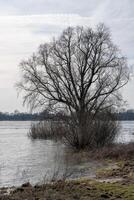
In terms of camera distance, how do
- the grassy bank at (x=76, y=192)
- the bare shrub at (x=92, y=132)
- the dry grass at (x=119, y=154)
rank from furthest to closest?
the bare shrub at (x=92, y=132) → the dry grass at (x=119, y=154) → the grassy bank at (x=76, y=192)

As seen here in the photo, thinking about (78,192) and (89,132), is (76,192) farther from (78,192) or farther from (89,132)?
(89,132)

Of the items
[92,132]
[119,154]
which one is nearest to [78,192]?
[119,154]

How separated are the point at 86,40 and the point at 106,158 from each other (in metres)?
22.5

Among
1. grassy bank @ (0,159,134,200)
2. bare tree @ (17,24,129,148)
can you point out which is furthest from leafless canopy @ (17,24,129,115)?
grassy bank @ (0,159,134,200)

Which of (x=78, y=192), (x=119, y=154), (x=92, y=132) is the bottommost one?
(x=78, y=192)

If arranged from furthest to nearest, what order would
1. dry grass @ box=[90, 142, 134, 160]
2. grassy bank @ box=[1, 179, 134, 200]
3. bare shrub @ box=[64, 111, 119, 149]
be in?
bare shrub @ box=[64, 111, 119, 149], dry grass @ box=[90, 142, 134, 160], grassy bank @ box=[1, 179, 134, 200]

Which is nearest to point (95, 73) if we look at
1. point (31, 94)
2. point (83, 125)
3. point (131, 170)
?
point (31, 94)

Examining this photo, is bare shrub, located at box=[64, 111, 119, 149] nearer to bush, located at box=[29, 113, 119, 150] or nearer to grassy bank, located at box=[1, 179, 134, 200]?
bush, located at box=[29, 113, 119, 150]

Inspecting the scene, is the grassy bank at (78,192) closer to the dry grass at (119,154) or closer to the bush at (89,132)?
the dry grass at (119,154)

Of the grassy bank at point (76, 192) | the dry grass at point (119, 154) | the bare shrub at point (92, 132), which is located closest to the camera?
the grassy bank at point (76, 192)

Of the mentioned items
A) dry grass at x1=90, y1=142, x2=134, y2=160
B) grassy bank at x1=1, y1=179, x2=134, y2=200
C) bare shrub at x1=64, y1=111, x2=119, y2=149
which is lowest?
grassy bank at x1=1, y1=179, x2=134, y2=200

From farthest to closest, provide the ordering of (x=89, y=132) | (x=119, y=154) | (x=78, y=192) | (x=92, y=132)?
(x=92, y=132), (x=89, y=132), (x=119, y=154), (x=78, y=192)

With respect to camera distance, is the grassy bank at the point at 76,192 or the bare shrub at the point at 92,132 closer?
the grassy bank at the point at 76,192

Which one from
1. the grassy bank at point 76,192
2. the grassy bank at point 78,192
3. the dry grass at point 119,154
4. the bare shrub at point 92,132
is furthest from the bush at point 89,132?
the grassy bank at point 76,192
